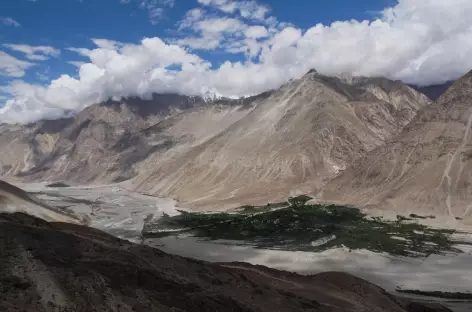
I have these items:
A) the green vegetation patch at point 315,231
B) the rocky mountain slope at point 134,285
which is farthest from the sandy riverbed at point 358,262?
the rocky mountain slope at point 134,285

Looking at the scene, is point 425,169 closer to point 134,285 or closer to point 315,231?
point 315,231

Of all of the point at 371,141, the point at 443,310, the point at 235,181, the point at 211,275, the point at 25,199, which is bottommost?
the point at 443,310

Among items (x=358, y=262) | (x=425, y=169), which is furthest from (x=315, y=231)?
(x=425, y=169)

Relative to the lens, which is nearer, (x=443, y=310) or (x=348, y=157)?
(x=443, y=310)

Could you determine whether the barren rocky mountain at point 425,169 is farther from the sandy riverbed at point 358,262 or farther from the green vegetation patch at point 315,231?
the sandy riverbed at point 358,262

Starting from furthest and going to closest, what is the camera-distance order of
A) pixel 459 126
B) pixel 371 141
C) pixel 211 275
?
pixel 371 141 < pixel 459 126 < pixel 211 275

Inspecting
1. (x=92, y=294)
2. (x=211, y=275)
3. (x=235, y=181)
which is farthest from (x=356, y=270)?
(x=235, y=181)

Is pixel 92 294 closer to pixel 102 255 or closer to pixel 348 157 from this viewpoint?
pixel 102 255
